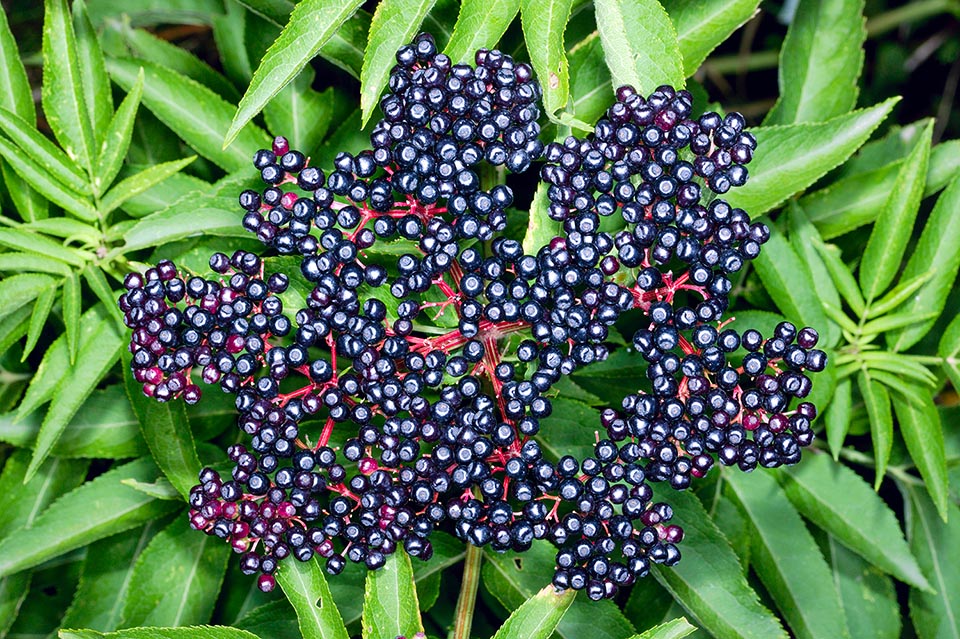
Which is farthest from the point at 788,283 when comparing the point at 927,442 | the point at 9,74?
the point at 9,74

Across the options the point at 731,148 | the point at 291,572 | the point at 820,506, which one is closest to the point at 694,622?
Answer: the point at 820,506

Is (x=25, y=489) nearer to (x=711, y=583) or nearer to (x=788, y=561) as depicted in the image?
(x=711, y=583)

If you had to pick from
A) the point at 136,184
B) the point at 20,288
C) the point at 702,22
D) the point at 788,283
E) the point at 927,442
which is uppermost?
the point at 702,22

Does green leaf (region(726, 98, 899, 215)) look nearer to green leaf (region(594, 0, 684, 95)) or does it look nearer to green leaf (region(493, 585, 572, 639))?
green leaf (region(594, 0, 684, 95))

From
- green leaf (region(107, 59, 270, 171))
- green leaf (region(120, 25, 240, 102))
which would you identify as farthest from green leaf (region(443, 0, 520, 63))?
green leaf (region(120, 25, 240, 102))

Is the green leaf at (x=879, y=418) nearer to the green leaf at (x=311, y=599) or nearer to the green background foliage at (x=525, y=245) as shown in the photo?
the green background foliage at (x=525, y=245)

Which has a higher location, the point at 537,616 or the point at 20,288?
the point at 20,288
